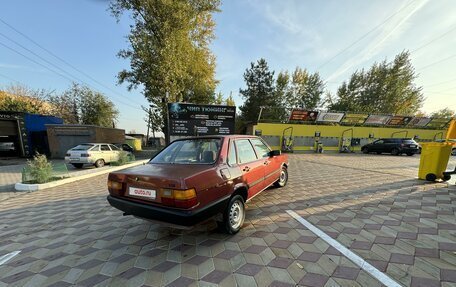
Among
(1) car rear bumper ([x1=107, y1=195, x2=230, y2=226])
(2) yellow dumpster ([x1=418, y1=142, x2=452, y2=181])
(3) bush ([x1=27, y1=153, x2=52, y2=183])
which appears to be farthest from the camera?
(3) bush ([x1=27, y1=153, x2=52, y2=183])

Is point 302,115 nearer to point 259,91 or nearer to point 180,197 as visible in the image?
point 259,91

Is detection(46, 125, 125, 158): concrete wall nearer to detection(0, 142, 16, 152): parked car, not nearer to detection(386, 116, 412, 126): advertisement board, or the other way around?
detection(0, 142, 16, 152): parked car

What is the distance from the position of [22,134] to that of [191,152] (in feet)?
69.4

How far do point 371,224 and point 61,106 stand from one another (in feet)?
117

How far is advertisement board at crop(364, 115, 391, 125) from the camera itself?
65.7 ft

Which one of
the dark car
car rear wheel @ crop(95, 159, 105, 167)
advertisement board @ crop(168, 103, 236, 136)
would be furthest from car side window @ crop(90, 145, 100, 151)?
the dark car

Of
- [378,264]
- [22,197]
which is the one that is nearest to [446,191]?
[378,264]

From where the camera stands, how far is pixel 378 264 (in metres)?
2.23

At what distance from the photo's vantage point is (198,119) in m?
11.8

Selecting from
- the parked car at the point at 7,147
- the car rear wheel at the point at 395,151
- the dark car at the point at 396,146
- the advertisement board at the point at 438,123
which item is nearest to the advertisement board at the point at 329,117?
the dark car at the point at 396,146

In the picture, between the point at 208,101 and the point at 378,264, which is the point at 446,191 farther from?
the point at 208,101

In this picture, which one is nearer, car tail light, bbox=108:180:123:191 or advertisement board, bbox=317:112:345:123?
car tail light, bbox=108:180:123:191

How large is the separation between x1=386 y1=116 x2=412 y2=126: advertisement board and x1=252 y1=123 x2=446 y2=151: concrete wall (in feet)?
2.21

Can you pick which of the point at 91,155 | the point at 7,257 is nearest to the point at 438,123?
the point at 7,257
